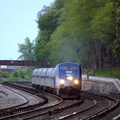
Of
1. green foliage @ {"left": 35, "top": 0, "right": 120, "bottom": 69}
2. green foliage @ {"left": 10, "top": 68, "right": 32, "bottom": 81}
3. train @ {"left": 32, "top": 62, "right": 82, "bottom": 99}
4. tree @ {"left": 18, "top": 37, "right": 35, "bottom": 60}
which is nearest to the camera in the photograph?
train @ {"left": 32, "top": 62, "right": 82, "bottom": 99}

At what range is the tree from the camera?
143625 mm

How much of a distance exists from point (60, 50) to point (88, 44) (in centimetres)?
1103

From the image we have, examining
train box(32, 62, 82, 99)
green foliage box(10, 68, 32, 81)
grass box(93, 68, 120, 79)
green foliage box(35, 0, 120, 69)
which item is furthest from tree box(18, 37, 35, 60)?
train box(32, 62, 82, 99)

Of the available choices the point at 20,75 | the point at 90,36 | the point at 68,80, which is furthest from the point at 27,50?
the point at 68,80

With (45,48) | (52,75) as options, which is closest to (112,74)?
(52,75)

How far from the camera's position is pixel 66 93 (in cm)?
3186

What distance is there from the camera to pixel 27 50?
Answer: 148m

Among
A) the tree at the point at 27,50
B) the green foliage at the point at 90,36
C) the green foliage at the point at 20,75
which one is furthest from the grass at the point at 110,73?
the tree at the point at 27,50

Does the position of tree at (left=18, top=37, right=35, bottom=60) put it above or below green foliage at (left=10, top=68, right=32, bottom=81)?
above

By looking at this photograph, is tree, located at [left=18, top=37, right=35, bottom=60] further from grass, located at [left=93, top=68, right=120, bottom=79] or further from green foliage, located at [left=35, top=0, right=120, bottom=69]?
grass, located at [left=93, top=68, right=120, bottom=79]

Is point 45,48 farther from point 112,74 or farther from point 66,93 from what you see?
point 66,93

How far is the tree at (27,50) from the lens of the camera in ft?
471

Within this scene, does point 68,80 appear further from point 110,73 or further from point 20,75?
point 20,75

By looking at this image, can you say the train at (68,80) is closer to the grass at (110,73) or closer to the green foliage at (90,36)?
the green foliage at (90,36)
